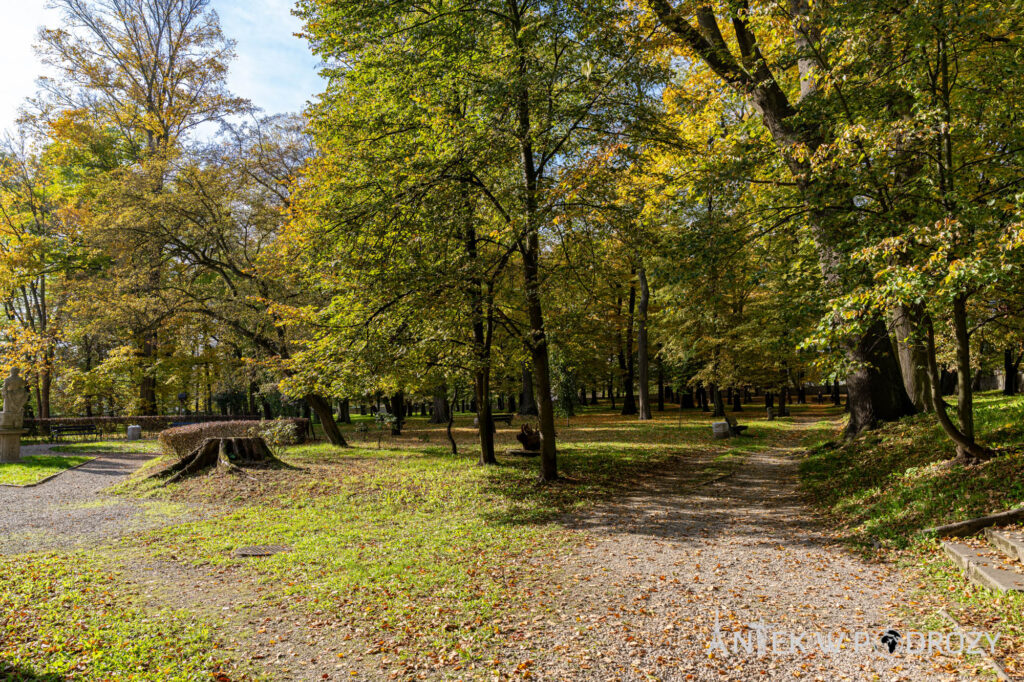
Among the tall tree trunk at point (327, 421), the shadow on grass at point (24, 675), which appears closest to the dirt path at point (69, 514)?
the shadow on grass at point (24, 675)

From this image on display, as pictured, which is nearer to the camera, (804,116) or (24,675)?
(24,675)

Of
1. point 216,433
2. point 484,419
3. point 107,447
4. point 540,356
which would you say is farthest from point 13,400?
point 540,356

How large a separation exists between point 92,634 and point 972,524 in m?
8.12

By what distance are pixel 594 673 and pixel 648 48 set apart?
10.3m

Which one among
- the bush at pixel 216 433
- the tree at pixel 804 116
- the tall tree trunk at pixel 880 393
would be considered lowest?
the bush at pixel 216 433

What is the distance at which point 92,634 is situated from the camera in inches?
181

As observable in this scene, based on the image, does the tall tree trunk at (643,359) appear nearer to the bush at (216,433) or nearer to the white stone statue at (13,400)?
the bush at (216,433)

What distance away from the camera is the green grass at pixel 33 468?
12.2 metres

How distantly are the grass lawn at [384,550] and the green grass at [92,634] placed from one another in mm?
31

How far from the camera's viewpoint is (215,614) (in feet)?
16.8

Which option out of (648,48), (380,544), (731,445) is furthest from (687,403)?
(380,544)

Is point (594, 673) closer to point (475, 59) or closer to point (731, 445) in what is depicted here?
point (475, 59)

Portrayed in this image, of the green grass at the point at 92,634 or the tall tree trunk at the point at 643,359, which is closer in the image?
the green grass at the point at 92,634

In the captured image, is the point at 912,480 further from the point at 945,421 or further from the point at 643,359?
the point at 643,359
